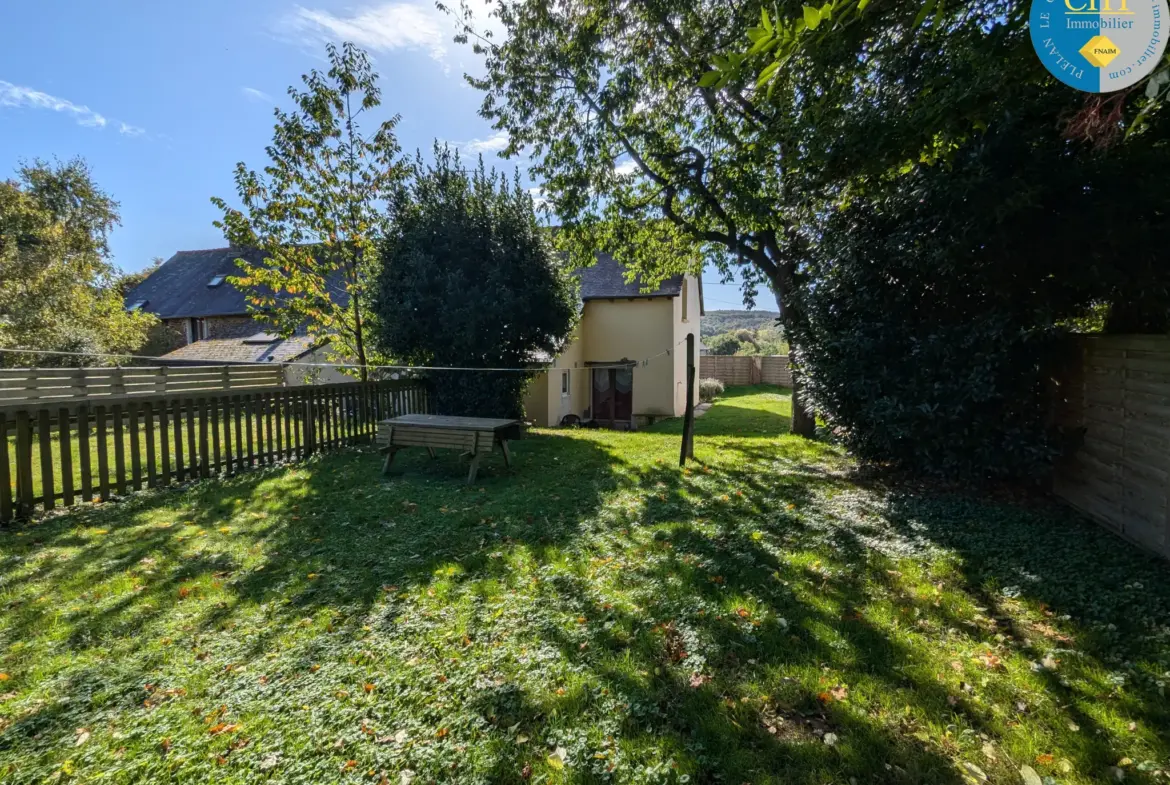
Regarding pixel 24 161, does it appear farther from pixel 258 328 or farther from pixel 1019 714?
pixel 1019 714

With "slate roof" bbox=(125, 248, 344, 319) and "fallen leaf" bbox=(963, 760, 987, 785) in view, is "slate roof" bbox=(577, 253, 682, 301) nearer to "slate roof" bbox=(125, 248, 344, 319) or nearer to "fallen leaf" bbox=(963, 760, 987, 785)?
"fallen leaf" bbox=(963, 760, 987, 785)

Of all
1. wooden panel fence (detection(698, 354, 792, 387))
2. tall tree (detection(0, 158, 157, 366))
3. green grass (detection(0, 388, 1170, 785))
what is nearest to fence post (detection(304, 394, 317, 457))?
green grass (detection(0, 388, 1170, 785))

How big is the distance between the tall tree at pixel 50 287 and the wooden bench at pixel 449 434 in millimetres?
14854

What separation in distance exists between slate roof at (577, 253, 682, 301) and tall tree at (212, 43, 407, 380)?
23.0ft

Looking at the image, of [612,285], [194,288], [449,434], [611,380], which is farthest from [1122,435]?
[194,288]

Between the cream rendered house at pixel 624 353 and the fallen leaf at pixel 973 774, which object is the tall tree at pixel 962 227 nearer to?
the fallen leaf at pixel 973 774

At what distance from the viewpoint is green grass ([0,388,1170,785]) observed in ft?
6.73

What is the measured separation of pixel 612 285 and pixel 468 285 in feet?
27.7

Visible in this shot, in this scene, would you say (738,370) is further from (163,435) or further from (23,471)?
(23,471)

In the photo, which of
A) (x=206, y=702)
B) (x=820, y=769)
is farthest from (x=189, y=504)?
(x=820, y=769)

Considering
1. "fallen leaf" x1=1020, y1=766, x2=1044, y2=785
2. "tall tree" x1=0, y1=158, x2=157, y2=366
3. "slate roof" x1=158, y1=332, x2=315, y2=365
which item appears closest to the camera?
"fallen leaf" x1=1020, y1=766, x2=1044, y2=785

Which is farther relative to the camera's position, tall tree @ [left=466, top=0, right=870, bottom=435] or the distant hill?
the distant hill

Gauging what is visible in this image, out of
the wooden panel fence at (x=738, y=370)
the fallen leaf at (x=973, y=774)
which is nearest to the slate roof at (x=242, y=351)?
the fallen leaf at (x=973, y=774)

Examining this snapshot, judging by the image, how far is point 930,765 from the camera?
1971mm
